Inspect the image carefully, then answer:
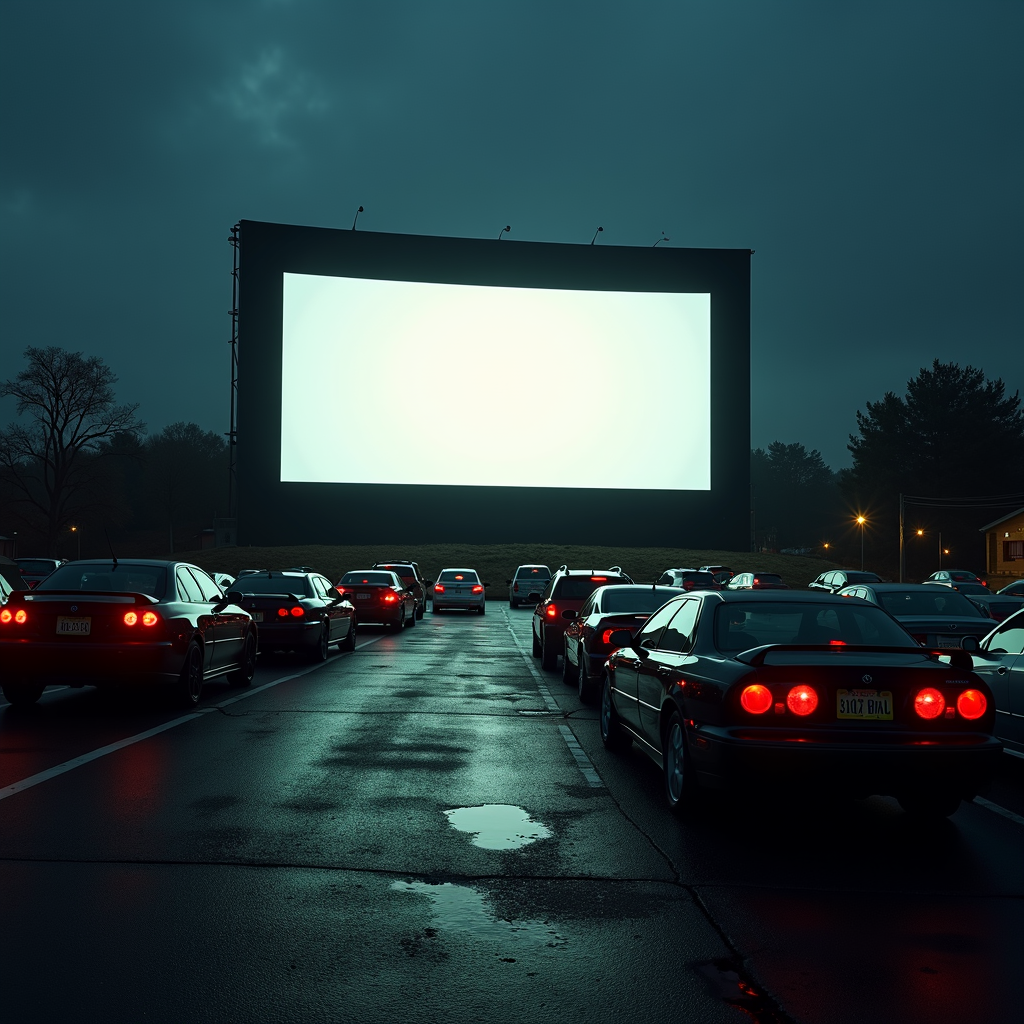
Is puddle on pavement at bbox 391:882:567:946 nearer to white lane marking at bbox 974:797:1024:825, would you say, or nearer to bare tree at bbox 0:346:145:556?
white lane marking at bbox 974:797:1024:825

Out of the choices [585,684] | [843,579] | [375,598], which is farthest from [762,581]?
[585,684]

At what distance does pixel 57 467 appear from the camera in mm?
71000

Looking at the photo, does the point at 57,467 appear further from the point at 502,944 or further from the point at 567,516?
the point at 502,944

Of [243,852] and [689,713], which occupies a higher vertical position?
[689,713]

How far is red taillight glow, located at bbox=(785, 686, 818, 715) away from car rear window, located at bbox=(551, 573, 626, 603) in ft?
35.0

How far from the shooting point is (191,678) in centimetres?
1185

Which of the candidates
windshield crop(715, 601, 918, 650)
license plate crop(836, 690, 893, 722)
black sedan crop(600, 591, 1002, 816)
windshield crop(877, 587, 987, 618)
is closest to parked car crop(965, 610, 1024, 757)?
windshield crop(715, 601, 918, 650)

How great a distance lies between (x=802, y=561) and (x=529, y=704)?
64.5 metres

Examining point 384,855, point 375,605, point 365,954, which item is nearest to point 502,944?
point 365,954

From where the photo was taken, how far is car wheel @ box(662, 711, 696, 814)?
6.89 m

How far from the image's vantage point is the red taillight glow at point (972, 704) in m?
6.46

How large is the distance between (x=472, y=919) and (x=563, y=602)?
12323 mm

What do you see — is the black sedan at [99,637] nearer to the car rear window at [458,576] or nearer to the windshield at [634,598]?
the windshield at [634,598]

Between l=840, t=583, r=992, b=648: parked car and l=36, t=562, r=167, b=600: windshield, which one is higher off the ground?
l=36, t=562, r=167, b=600: windshield
